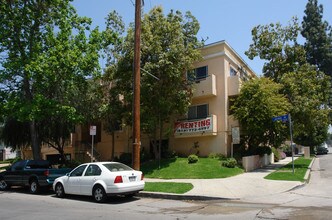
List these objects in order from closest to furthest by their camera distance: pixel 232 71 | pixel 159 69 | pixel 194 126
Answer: pixel 159 69
pixel 194 126
pixel 232 71

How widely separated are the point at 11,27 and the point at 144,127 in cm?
1018

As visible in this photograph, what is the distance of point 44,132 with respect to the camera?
29172mm

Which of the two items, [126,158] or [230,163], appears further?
[126,158]

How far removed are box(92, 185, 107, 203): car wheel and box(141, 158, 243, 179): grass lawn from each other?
7415 millimetres

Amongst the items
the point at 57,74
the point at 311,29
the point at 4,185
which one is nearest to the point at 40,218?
the point at 4,185

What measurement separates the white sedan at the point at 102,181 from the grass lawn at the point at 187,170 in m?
6.57

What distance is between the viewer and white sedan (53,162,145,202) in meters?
13.2

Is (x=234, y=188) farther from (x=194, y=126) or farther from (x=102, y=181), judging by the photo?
(x=194, y=126)

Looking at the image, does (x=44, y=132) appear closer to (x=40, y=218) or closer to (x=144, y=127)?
(x=144, y=127)

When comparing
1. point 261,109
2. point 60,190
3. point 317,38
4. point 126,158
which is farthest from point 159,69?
point 317,38

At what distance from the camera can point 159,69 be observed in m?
23.2

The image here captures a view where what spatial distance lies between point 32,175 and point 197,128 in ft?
42.4

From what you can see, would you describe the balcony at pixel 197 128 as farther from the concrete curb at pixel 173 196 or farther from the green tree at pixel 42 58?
the concrete curb at pixel 173 196

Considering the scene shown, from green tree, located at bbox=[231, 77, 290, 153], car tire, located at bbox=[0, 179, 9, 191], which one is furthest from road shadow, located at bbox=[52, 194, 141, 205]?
green tree, located at bbox=[231, 77, 290, 153]
